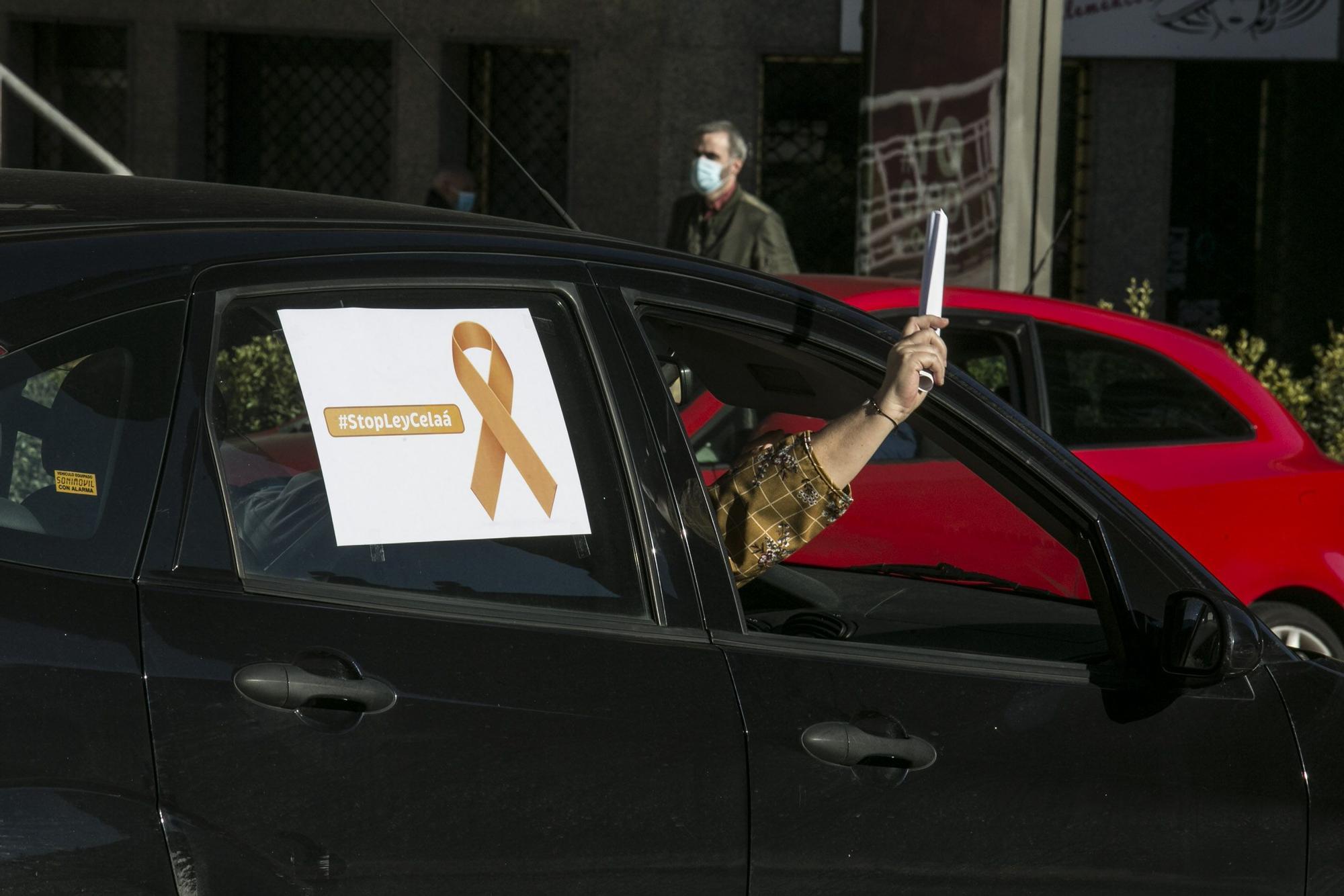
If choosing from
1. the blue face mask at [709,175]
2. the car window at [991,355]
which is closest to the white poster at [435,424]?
the car window at [991,355]

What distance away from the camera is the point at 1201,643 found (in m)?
2.48

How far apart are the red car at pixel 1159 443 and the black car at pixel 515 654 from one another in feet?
6.47

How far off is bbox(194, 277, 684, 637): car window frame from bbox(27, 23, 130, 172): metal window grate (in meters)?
11.1

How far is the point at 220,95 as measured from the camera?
1266 centimetres

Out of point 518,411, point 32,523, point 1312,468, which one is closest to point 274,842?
point 32,523

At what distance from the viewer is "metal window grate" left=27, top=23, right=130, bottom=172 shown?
497 inches

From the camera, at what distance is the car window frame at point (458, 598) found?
6.55 feet

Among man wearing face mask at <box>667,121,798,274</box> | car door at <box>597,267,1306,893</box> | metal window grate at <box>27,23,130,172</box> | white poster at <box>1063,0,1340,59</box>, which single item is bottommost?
car door at <box>597,267,1306,893</box>

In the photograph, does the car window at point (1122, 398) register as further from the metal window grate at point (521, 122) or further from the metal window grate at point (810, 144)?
the metal window grate at point (521, 122)

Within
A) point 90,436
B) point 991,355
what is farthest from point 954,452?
point 991,355

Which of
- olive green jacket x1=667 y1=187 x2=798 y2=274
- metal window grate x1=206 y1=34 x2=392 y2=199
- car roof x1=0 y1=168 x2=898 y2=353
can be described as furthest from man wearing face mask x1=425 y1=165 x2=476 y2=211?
car roof x1=0 y1=168 x2=898 y2=353

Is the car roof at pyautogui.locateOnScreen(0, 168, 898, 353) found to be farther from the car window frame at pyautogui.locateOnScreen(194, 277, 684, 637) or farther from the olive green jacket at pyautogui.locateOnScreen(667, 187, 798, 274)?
the olive green jacket at pyautogui.locateOnScreen(667, 187, 798, 274)

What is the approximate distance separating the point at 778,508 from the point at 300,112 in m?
10.6

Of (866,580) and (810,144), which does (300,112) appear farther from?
(866,580)
